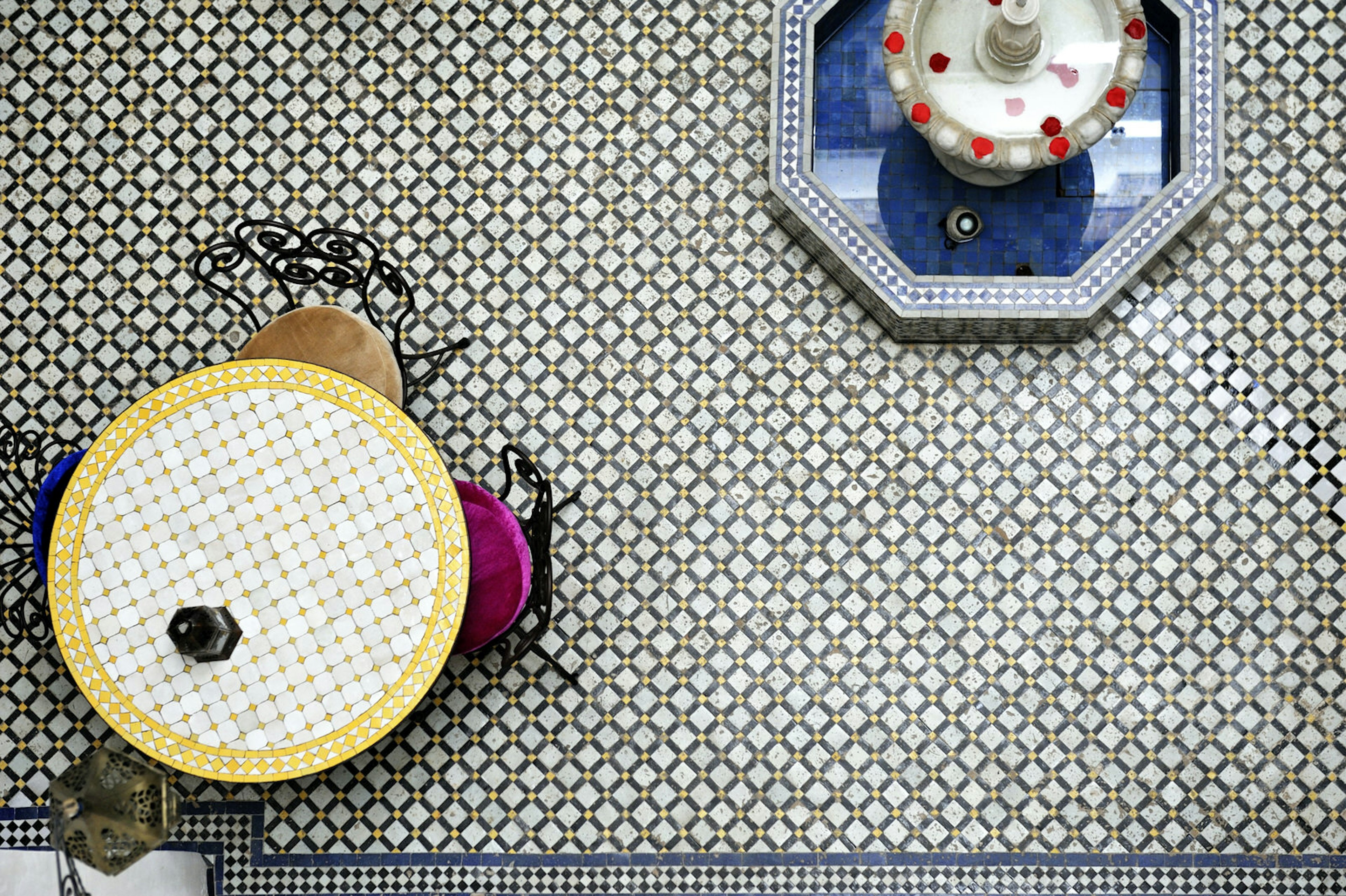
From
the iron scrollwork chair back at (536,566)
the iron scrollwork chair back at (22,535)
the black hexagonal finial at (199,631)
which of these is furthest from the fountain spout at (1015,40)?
the iron scrollwork chair back at (22,535)

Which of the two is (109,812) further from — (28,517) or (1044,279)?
(1044,279)

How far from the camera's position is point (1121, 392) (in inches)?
175

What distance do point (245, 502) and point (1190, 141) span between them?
3676mm

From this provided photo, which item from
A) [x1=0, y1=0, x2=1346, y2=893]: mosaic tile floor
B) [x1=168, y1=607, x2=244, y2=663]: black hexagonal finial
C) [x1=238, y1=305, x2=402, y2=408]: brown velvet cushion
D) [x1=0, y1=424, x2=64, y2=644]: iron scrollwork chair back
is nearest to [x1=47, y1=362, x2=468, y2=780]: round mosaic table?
[x1=168, y1=607, x2=244, y2=663]: black hexagonal finial

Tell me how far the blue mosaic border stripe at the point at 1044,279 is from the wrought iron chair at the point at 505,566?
1488 millimetres

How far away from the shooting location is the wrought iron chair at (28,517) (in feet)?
12.7

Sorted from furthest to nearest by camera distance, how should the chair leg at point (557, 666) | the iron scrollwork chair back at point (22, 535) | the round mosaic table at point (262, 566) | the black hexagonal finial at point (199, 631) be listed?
the chair leg at point (557, 666), the iron scrollwork chair back at point (22, 535), the round mosaic table at point (262, 566), the black hexagonal finial at point (199, 631)

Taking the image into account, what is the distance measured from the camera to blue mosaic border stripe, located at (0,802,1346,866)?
4.25 m

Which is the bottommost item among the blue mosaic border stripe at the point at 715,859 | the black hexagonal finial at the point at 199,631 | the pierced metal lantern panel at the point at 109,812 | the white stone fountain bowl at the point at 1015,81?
the blue mosaic border stripe at the point at 715,859

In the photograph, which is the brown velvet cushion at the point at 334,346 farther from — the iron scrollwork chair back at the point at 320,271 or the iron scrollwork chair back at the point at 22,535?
the iron scrollwork chair back at the point at 22,535

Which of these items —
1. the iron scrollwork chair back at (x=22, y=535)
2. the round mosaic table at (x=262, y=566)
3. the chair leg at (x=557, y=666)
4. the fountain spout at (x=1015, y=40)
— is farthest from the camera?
the chair leg at (x=557, y=666)

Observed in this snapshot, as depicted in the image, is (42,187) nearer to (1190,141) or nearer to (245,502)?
(245,502)

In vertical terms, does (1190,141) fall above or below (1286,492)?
above

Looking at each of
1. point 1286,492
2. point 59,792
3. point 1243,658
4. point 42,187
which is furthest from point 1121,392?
→ point 42,187
